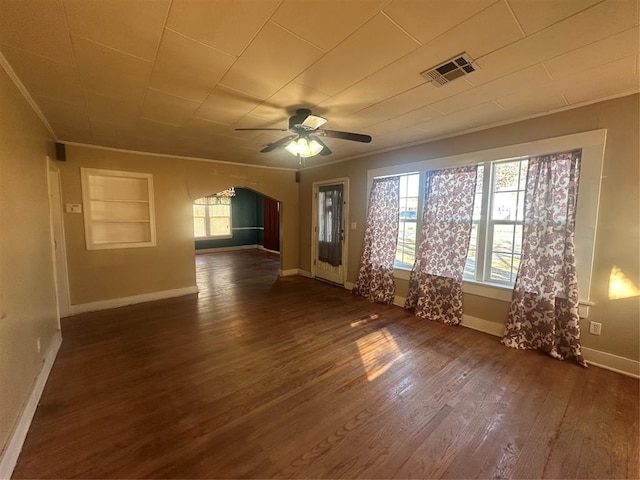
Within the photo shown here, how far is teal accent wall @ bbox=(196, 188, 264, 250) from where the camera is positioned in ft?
32.7

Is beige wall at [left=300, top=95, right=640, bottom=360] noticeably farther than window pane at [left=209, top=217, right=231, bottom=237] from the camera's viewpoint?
No

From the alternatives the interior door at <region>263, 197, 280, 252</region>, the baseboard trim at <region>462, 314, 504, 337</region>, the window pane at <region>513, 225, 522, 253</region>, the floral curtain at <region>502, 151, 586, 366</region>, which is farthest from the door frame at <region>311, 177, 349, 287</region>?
the interior door at <region>263, 197, 280, 252</region>

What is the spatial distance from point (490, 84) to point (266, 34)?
1.82 meters

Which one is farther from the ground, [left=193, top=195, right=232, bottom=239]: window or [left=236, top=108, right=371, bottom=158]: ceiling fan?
[left=236, top=108, right=371, bottom=158]: ceiling fan

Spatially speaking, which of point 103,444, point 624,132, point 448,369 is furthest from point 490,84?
point 103,444

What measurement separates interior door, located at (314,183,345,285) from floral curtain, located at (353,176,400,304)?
0.73m

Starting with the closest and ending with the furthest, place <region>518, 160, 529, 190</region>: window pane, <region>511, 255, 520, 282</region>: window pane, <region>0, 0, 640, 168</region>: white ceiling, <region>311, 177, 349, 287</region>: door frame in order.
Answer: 1. <region>0, 0, 640, 168</region>: white ceiling
2. <region>518, 160, 529, 190</region>: window pane
3. <region>511, 255, 520, 282</region>: window pane
4. <region>311, 177, 349, 287</region>: door frame

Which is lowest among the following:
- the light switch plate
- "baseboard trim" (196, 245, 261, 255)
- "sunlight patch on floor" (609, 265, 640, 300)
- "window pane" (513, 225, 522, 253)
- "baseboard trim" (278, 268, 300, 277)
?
"baseboard trim" (278, 268, 300, 277)

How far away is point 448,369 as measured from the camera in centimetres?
253

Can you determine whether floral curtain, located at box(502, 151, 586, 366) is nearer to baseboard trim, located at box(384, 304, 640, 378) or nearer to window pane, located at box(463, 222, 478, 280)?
baseboard trim, located at box(384, 304, 640, 378)

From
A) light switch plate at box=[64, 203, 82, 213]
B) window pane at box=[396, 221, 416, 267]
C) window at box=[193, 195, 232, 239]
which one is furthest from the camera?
window at box=[193, 195, 232, 239]

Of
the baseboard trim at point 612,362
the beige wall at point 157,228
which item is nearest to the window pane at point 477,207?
the baseboard trim at point 612,362

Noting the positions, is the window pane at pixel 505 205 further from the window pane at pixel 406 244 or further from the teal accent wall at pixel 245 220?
the teal accent wall at pixel 245 220

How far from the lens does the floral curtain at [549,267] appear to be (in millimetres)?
2658
